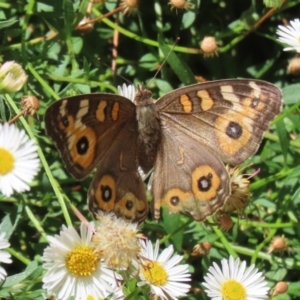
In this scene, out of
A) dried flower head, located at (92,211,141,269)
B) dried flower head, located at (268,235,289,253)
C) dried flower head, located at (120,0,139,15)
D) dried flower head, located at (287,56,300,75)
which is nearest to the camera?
dried flower head, located at (92,211,141,269)

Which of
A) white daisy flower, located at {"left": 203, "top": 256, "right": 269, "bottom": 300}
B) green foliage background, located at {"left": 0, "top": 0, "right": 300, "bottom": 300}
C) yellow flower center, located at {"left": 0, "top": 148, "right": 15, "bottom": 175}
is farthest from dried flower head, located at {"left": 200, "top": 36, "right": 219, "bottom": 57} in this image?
yellow flower center, located at {"left": 0, "top": 148, "right": 15, "bottom": 175}

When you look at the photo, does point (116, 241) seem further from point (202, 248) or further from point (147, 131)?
point (202, 248)

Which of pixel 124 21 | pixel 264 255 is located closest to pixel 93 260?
pixel 264 255

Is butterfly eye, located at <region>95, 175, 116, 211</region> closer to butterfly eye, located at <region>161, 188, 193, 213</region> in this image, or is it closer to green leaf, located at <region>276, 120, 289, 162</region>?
butterfly eye, located at <region>161, 188, 193, 213</region>

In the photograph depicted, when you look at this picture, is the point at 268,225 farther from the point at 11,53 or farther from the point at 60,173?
the point at 11,53

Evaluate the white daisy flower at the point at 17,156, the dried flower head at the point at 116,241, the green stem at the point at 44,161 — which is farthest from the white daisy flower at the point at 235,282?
the white daisy flower at the point at 17,156

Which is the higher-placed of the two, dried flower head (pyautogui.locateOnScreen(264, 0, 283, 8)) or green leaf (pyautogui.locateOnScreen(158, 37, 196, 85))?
dried flower head (pyautogui.locateOnScreen(264, 0, 283, 8))
